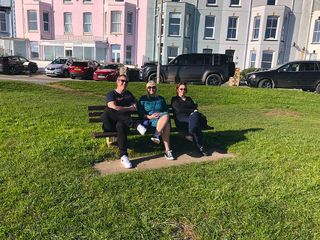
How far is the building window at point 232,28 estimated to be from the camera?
32.5 metres

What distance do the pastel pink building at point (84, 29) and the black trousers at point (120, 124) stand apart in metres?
30.4

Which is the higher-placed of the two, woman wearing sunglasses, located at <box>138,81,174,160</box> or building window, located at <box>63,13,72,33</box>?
building window, located at <box>63,13,72,33</box>

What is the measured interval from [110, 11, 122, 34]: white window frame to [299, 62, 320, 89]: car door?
75.8ft

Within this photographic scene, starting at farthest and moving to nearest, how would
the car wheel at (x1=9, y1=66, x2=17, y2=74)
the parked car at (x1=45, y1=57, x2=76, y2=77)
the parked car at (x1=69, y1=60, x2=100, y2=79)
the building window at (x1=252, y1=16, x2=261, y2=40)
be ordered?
the building window at (x1=252, y1=16, x2=261, y2=40)
the parked car at (x1=45, y1=57, x2=76, y2=77)
the car wheel at (x1=9, y1=66, x2=17, y2=74)
the parked car at (x1=69, y1=60, x2=100, y2=79)

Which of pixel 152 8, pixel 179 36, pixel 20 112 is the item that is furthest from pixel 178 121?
pixel 152 8

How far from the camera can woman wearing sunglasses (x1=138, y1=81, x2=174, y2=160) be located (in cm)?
505

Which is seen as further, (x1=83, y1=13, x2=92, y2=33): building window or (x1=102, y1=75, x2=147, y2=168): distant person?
(x1=83, y1=13, x2=92, y2=33): building window

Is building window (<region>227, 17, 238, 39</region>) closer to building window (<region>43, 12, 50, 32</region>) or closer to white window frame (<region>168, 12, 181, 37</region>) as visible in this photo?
white window frame (<region>168, 12, 181, 37</region>)

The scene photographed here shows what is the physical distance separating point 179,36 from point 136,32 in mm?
5874

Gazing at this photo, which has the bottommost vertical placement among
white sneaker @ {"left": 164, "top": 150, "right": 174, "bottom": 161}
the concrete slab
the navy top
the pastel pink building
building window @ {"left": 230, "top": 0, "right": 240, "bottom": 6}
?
the concrete slab

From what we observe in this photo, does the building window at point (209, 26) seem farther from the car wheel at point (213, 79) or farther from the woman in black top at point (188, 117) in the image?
the woman in black top at point (188, 117)

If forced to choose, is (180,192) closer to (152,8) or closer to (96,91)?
(96,91)

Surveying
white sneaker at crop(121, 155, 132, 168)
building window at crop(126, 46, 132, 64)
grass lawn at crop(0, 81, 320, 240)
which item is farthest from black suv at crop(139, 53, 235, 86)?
building window at crop(126, 46, 132, 64)

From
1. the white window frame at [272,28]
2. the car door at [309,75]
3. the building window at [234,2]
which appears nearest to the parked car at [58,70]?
the car door at [309,75]
